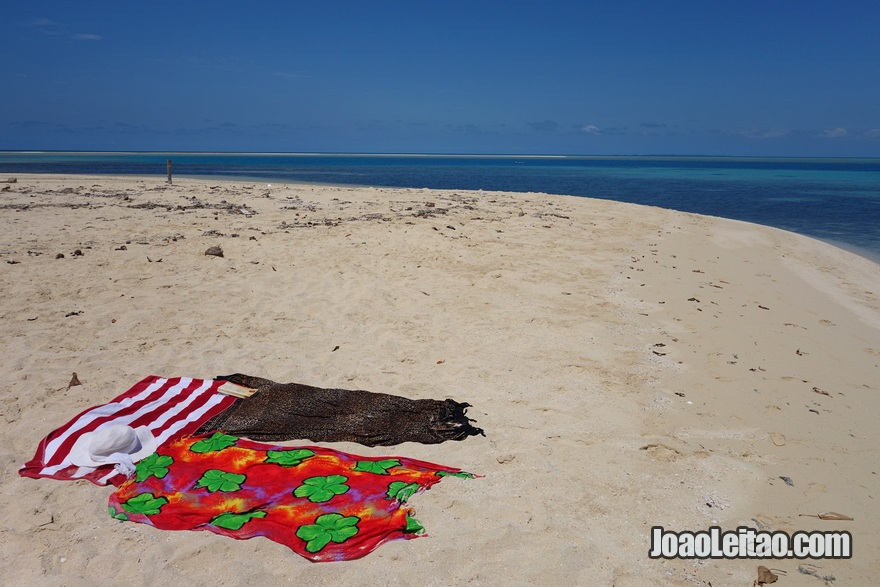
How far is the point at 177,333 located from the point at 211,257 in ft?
9.65

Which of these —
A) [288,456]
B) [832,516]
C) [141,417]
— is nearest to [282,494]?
[288,456]

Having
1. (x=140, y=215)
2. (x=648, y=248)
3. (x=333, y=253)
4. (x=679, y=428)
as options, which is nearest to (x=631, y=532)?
(x=679, y=428)

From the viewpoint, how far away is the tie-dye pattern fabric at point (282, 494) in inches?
115

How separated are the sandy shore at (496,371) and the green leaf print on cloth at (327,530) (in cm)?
11

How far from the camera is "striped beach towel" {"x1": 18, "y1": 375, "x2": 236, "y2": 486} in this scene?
339cm

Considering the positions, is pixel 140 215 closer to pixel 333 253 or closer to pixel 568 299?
pixel 333 253

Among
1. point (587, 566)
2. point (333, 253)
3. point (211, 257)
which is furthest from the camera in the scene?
point (333, 253)

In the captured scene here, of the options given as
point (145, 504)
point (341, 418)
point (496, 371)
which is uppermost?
point (496, 371)

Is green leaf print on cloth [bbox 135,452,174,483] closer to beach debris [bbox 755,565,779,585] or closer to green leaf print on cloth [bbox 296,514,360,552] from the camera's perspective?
green leaf print on cloth [bbox 296,514,360,552]

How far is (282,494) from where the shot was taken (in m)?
3.21

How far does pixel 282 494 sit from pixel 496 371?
2370 millimetres

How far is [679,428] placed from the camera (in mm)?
4094

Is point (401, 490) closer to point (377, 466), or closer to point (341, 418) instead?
point (377, 466)

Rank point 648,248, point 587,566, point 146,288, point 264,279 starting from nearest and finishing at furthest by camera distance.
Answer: point 587,566 < point 146,288 < point 264,279 < point 648,248
